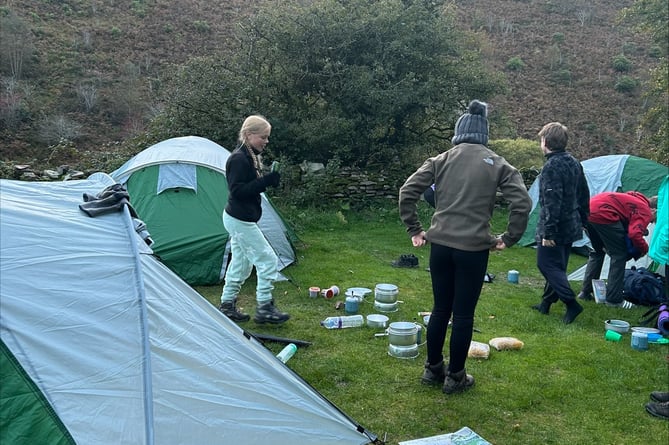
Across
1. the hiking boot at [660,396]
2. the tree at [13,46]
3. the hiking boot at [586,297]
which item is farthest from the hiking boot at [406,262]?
the tree at [13,46]

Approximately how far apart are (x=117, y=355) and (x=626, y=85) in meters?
30.6

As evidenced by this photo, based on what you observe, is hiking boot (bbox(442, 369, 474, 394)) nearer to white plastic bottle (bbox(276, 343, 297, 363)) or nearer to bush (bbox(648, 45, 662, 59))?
white plastic bottle (bbox(276, 343, 297, 363))

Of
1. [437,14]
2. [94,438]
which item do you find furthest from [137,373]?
[437,14]

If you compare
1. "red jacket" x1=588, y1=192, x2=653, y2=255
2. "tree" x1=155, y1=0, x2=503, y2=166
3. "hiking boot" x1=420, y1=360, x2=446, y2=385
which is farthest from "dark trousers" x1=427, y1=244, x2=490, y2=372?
"tree" x1=155, y1=0, x2=503, y2=166

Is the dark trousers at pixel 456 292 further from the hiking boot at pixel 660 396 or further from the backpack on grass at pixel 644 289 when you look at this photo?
the backpack on grass at pixel 644 289

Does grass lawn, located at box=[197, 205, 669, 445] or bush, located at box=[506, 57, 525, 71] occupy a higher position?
bush, located at box=[506, 57, 525, 71]

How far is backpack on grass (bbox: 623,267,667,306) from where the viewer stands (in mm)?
6746

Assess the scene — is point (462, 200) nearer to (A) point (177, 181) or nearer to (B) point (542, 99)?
(A) point (177, 181)

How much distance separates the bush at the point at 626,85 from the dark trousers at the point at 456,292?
28.4 m

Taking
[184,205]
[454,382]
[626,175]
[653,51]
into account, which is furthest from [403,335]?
[653,51]

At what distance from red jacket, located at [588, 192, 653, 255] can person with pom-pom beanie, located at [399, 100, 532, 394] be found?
9.86ft

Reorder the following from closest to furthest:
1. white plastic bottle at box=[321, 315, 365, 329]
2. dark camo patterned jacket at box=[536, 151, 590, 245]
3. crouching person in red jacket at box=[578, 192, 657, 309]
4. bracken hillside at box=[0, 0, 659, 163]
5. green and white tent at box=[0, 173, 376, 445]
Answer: green and white tent at box=[0, 173, 376, 445] → dark camo patterned jacket at box=[536, 151, 590, 245] → white plastic bottle at box=[321, 315, 365, 329] → crouching person in red jacket at box=[578, 192, 657, 309] → bracken hillside at box=[0, 0, 659, 163]

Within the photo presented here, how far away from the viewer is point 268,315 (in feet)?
18.4

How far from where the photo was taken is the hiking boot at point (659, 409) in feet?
13.1
